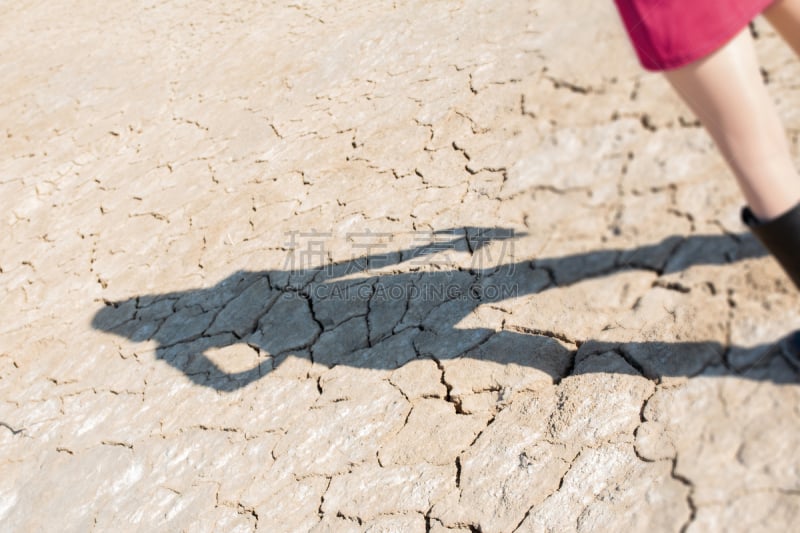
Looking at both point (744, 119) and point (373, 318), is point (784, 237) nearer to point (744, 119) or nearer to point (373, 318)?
point (744, 119)

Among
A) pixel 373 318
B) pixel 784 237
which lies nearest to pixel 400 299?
pixel 373 318

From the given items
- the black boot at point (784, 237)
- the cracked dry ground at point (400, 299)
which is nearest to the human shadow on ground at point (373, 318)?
the cracked dry ground at point (400, 299)

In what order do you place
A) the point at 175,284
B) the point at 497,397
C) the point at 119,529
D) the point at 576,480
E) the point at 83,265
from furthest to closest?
the point at 83,265 → the point at 175,284 → the point at 119,529 → the point at 497,397 → the point at 576,480

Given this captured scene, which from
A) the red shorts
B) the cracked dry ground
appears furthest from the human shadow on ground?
the red shorts

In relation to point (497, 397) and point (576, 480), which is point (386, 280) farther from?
point (576, 480)

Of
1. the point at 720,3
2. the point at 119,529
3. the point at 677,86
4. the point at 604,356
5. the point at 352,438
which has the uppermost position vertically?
the point at 720,3

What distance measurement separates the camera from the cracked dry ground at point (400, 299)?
1.10 metres

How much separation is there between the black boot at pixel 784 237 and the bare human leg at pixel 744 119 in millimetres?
13

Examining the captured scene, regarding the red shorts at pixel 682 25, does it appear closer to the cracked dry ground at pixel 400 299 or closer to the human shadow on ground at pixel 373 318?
the cracked dry ground at pixel 400 299

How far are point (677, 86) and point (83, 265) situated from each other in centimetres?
247

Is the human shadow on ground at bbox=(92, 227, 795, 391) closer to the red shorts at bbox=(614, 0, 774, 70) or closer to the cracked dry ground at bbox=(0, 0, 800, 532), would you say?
the cracked dry ground at bbox=(0, 0, 800, 532)

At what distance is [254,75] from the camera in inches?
142

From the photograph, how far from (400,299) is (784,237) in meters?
1.11

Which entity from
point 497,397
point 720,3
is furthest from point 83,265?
point 720,3
